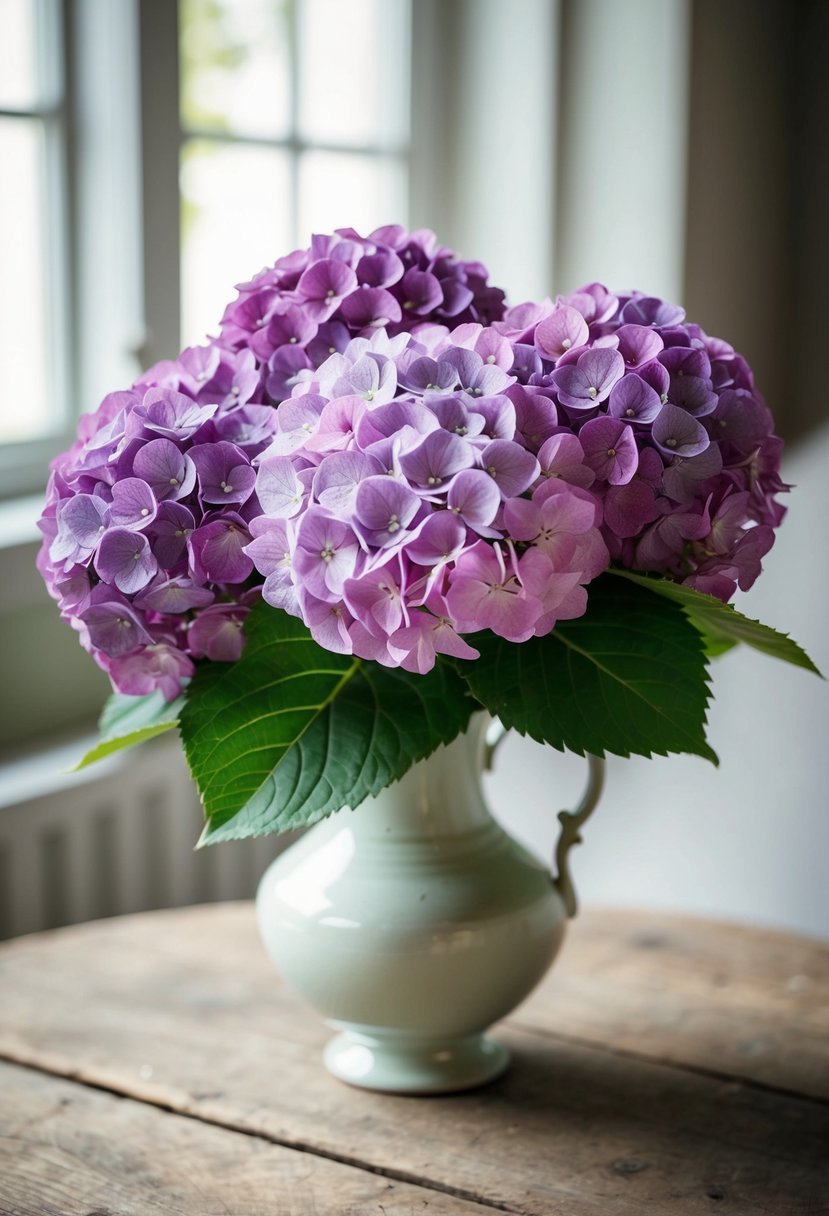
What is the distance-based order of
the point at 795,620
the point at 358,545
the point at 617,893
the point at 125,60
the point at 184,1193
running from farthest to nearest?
the point at 617,893 → the point at 795,620 → the point at 125,60 → the point at 184,1193 → the point at 358,545

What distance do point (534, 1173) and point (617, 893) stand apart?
1.21 m

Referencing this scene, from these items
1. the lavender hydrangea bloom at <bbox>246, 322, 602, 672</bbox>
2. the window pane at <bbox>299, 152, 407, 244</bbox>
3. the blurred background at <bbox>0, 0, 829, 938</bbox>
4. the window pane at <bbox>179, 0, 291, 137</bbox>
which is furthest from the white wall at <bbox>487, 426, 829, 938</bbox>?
the lavender hydrangea bloom at <bbox>246, 322, 602, 672</bbox>

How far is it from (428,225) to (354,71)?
26 cm

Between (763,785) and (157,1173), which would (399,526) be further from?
(763,785)

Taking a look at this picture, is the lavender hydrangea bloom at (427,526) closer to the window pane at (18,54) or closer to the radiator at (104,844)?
the radiator at (104,844)

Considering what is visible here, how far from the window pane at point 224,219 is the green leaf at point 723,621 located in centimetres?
121

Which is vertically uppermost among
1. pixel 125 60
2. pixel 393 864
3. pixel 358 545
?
A: pixel 125 60

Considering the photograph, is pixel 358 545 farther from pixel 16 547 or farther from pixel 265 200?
pixel 265 200

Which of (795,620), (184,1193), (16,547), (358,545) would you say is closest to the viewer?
(358,545)

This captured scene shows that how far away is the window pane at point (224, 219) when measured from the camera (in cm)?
188

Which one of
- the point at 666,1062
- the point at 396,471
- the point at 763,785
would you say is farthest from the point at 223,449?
the point at 763,785

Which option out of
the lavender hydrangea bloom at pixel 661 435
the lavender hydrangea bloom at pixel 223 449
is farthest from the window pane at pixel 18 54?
the lavender hydrangea bloom at pixel 661 435

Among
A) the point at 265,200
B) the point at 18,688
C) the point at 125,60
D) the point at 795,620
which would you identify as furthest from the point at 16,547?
the point at 795,620

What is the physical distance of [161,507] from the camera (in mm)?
671
